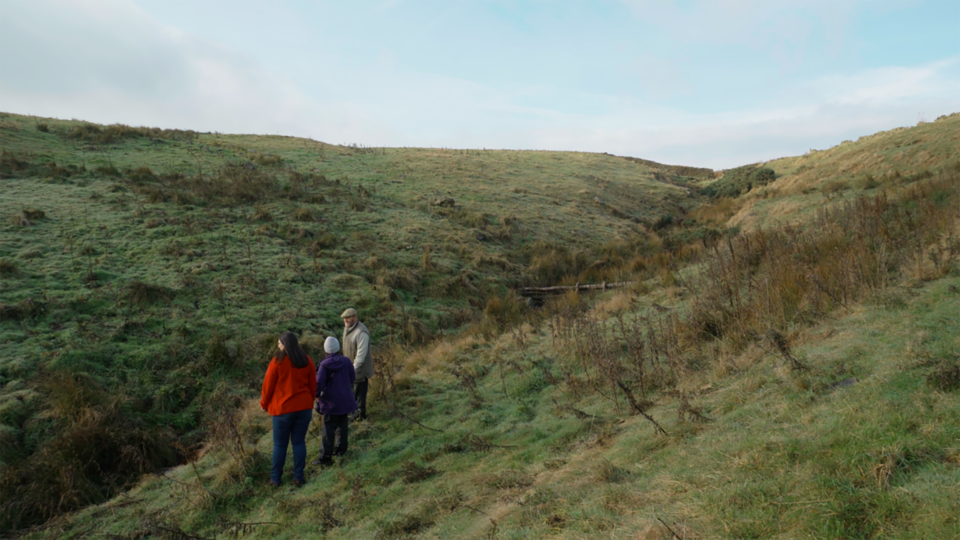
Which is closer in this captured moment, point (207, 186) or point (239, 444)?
point (239, 444)

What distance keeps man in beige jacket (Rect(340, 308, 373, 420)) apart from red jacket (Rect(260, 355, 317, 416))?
3.59ft

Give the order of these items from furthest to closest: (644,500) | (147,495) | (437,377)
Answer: (437,377) → (147,495) → (644,500)

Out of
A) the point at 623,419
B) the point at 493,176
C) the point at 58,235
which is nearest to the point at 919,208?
the point at 623,419

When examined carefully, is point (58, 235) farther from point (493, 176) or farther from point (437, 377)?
point (493, 176)

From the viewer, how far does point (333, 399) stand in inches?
262

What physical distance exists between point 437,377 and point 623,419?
15.1ft

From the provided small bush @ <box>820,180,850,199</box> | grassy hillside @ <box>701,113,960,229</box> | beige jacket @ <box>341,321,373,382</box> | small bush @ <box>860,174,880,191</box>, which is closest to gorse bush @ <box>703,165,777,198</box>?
grassy hillside @ <box>701,113,960,229</box>

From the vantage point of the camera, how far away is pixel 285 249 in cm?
1535

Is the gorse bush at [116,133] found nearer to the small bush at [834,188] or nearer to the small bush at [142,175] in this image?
the small bush at [142,175]

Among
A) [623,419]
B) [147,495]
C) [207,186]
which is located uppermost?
[207,186]

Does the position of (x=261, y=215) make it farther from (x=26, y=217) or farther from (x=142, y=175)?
(x=26, y=217)

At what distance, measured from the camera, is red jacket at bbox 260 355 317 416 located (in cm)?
623

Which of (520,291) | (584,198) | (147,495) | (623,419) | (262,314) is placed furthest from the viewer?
(584,198)

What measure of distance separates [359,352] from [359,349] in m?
0.05
